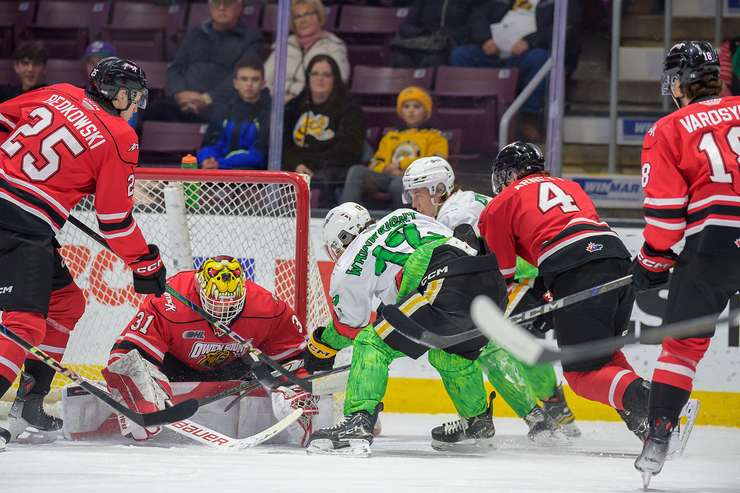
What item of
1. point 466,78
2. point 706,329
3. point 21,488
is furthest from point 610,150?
point 21,488

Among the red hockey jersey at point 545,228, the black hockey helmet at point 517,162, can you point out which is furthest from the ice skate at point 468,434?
the black hockey helmet at point 517,162

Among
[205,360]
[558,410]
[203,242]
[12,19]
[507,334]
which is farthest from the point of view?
[12,19]

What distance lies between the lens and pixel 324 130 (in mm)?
5547

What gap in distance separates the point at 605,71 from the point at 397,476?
3548mm

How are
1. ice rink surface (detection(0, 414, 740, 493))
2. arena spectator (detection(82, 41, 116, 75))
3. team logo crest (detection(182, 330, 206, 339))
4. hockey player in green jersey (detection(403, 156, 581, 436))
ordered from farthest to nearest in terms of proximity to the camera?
arena spectator (detection(82, 41, 116, 75)), hockey player in green jersey (detection(403, 156, 581, 436)), team logo crest (detection(182, 330, 206, 339)), ice rink surface (detection(0, 414, 740, 493))

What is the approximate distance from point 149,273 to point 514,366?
1335 mm

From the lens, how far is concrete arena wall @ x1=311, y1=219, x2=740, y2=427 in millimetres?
4859

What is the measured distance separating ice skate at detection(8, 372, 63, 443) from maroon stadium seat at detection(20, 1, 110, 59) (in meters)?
2.94

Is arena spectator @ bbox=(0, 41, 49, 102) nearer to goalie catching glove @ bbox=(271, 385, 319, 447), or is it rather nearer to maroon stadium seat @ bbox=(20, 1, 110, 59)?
maroon stadium seat @ bbox=(20, 1, 110, 59)

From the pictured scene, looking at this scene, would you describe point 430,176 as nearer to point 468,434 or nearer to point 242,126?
point 468,434

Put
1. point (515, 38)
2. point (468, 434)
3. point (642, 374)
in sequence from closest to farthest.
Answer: point (468, 434)
point (642, 374)
point (515, 38)

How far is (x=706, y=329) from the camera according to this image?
3090 millimetres

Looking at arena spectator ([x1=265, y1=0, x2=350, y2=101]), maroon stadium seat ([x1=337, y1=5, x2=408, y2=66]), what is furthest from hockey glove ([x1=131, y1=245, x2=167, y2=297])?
maroon stadium seat ([x1=337, y1=5, x2=408, y2=66])

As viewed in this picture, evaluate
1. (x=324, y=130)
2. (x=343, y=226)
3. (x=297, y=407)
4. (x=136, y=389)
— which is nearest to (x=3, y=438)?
(x=136, y=389)
